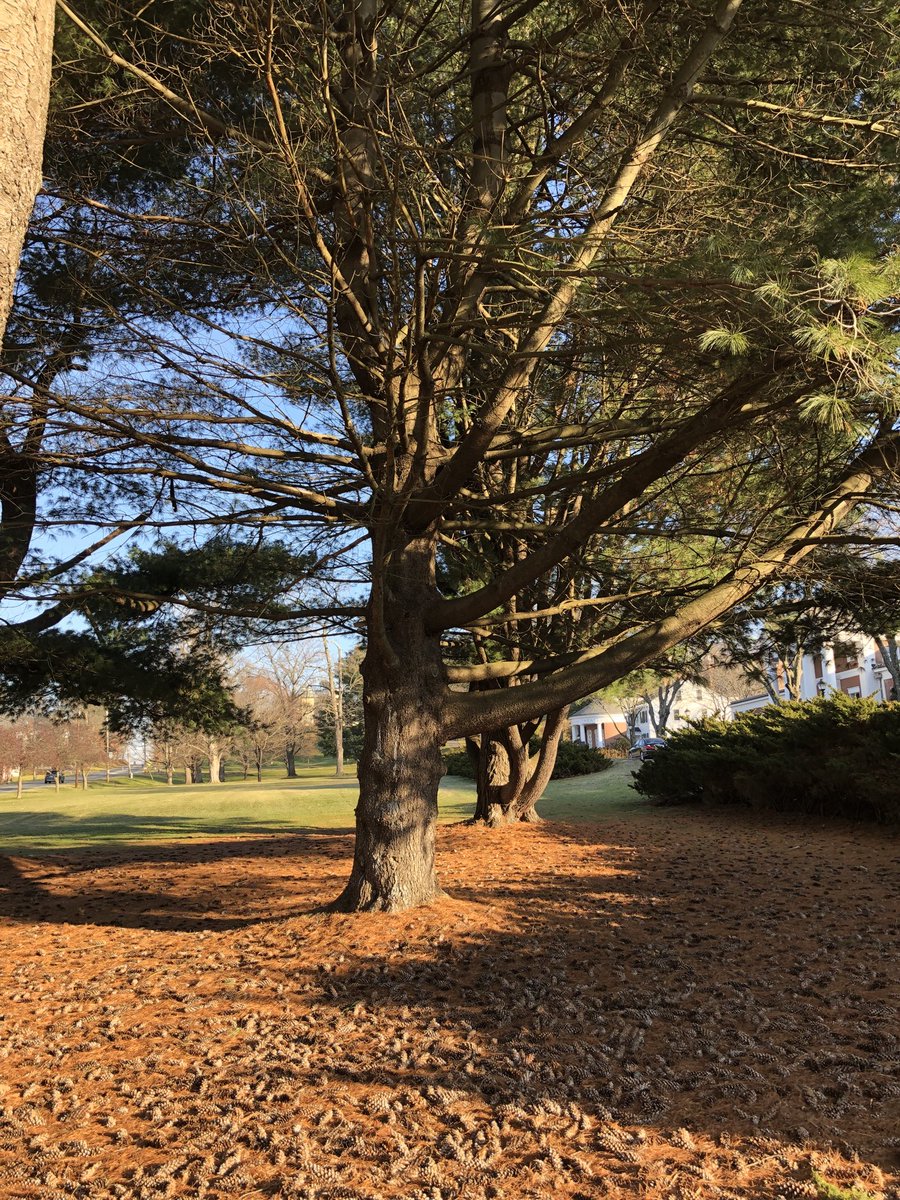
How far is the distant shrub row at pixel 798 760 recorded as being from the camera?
970 centimetres

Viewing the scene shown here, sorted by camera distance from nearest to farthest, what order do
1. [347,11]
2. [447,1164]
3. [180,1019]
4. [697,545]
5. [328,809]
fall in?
[447,1164]
[180,1019]
[347,11]
[697,545]
[328,809]

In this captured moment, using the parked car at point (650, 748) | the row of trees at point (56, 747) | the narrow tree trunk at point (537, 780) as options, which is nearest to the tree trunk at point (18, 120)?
the narrow tree trunk at point (537, 780)

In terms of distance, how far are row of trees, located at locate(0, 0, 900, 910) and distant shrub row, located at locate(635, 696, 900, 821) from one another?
13.5 ft

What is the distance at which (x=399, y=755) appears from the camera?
5.66 m

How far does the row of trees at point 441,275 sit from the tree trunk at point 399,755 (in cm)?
2

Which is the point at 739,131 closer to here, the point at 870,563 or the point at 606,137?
the point at 606,137

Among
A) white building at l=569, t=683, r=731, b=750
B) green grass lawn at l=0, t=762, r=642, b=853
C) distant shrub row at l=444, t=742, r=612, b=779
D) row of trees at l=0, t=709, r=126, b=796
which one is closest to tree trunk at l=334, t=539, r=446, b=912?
green grass lawn at l=0, t=762, r=642, b=853

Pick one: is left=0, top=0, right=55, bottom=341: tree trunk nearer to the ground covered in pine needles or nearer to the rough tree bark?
the ground covered in pine needles

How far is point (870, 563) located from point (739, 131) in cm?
371

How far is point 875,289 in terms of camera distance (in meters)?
3.27

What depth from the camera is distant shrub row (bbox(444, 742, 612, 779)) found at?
27.5 meters

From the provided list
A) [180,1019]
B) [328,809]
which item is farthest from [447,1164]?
[328,809]

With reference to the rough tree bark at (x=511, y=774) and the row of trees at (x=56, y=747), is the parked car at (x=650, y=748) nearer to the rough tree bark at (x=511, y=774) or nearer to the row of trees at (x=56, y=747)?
the rough tree bark at (x=511, y=774)

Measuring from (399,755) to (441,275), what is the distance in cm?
324
